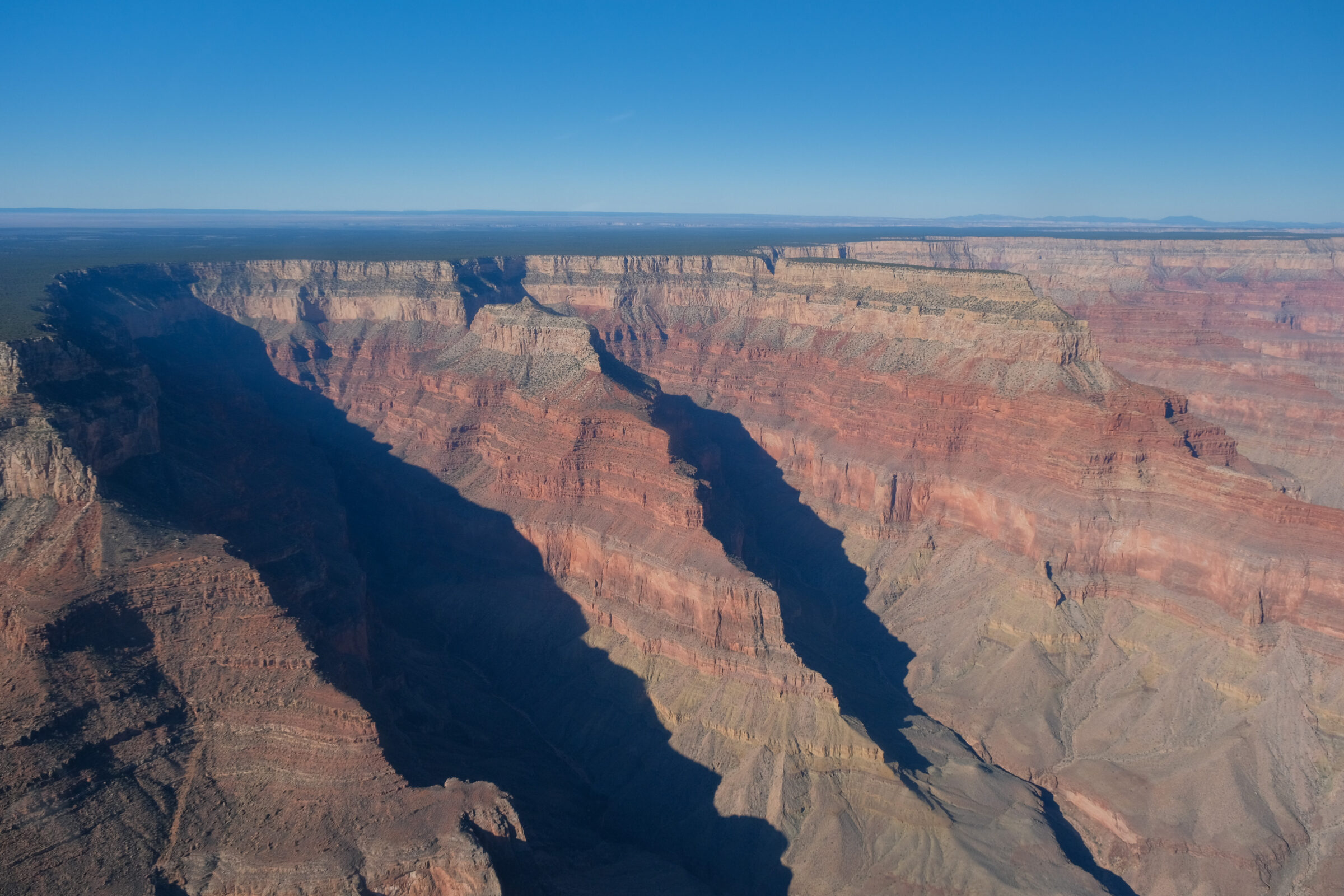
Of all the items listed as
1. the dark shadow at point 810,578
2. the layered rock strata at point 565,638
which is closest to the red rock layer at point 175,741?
the layered rock strata at point 565,638

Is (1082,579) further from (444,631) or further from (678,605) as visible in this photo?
(444,631)

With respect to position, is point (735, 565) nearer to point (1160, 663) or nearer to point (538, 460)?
point (538, 460)

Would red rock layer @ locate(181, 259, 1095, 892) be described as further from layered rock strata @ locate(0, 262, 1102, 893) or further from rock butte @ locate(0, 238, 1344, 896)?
rock butte @ locate(0, 238, 1344, 896)

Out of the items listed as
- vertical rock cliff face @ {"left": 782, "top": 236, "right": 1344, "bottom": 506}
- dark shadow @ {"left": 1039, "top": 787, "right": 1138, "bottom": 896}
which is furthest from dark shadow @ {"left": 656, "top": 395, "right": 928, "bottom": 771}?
vertical rock cliff face @ {"left": 782, "top": 236, "right": 1344, "bottom": 506}

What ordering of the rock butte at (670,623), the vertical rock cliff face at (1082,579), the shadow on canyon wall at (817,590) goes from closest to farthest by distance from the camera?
the rock butte at (670,623) < the vertical rock cliff face at (1082,579) < the shadow on canyon wall at (817,590)

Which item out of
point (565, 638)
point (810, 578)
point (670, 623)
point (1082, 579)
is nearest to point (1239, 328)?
point (1082, 579)

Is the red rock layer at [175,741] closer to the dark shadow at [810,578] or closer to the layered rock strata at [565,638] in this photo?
the layered rock strata at [565,638]

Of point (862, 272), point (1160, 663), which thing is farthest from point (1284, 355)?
point (1160, 663)
